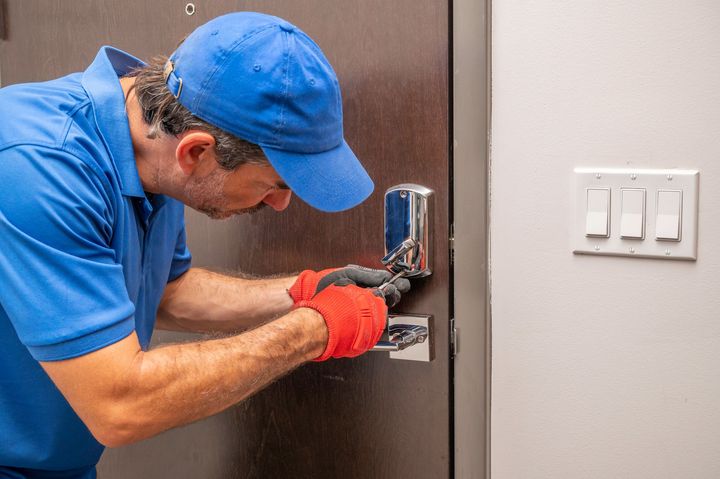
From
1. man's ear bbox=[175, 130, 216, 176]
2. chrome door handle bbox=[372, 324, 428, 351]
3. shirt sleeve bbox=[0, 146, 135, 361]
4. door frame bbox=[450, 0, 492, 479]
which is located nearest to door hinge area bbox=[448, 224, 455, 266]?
door frame bbox=[450, 0, 492, 479]

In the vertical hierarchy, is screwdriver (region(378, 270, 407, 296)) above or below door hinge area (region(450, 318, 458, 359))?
above

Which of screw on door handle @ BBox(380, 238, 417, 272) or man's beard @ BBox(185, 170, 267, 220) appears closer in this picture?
man's beard @ BBox(185, 170, 267, 220)

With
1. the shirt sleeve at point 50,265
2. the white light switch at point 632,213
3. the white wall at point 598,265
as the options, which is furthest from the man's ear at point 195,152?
the white light switch at point 632,213

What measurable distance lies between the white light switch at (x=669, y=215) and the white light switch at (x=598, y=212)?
6 centimetres

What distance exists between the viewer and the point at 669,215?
0.88 metres

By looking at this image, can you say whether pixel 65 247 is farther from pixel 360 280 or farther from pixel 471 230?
pixel 471 230

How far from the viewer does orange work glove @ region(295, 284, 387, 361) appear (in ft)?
2.89

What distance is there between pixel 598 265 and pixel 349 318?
1.05ft

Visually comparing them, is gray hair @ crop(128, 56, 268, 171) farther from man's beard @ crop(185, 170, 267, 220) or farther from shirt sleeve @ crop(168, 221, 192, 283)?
shirt sleeve @ crop(168, 221, 192, 283)

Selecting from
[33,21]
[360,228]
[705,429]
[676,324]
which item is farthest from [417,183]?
[33,21]

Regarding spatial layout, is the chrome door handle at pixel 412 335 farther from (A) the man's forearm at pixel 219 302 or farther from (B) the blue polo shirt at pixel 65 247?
(B) the blue polo shirt at pixel 65 247

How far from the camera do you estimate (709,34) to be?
844 mm

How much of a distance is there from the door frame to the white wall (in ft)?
0.06

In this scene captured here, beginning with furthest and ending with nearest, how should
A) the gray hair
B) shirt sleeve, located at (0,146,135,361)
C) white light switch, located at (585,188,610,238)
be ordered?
1. white light switch, located at (585,188,610,238)
2. the gray hair
3. shirt sleeve, located at (0,146,135,361)
